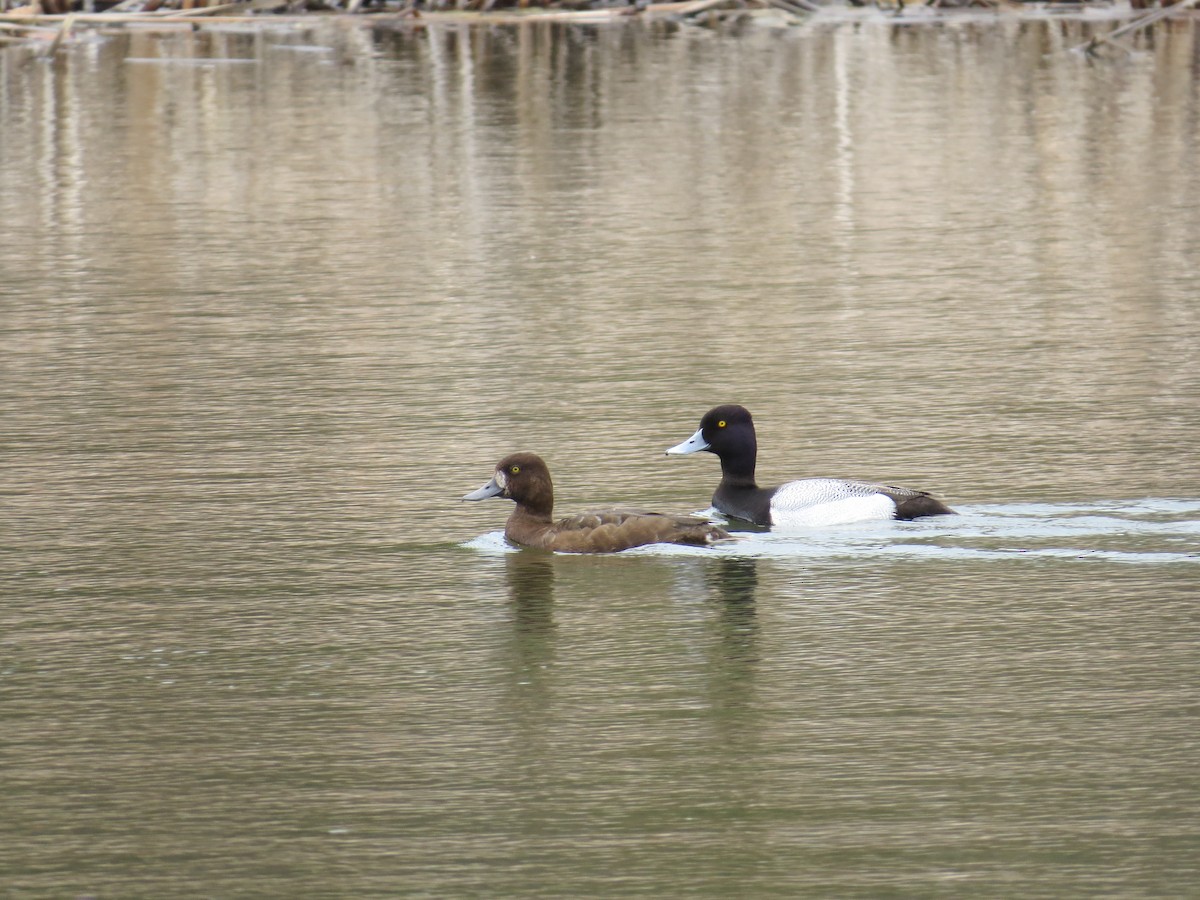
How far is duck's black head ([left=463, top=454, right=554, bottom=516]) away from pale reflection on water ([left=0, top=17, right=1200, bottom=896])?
0.20 metres

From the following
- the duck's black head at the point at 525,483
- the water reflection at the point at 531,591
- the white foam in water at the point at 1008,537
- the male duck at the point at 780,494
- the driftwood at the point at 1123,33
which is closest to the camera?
the water reflection at the point at 531,591

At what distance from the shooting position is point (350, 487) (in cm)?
973

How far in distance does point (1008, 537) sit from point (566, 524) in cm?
173

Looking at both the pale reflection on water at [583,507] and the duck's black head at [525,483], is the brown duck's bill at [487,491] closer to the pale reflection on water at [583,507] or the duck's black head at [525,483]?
the duck's black head at [525,483]

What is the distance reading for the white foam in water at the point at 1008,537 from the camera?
28.3 ft

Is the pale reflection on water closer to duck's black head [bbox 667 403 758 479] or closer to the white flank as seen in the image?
the white flank

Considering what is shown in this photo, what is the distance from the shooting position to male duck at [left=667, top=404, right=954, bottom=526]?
898 cm

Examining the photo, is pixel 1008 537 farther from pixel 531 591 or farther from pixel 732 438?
pixel 531 591

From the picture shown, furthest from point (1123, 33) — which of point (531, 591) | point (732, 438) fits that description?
point (531, 591)

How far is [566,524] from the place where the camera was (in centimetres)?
900

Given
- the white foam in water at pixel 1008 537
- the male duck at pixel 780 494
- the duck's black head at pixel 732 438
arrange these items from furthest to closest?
the duck's black head at pixel 732 438
the male duck at pixel 780 494
the white foam in water at pixel 1008 537

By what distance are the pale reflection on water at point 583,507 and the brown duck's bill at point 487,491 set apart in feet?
0.49

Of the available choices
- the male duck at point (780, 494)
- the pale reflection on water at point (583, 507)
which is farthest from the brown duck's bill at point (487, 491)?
the male duck at point (780, 494)

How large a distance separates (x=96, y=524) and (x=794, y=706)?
355 centimetres
